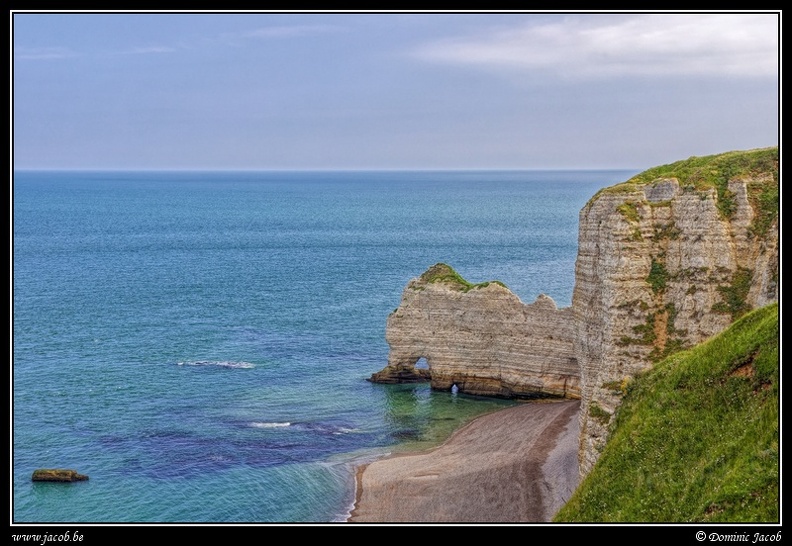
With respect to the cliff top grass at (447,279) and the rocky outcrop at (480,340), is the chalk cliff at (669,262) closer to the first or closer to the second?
the rocky outcrop at (480,340)

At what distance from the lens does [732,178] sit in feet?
147

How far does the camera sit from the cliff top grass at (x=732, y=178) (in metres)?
44.1

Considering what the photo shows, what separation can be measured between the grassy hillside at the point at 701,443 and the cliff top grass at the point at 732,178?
43.4ft

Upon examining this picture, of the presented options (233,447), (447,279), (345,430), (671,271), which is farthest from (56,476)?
(671,271)

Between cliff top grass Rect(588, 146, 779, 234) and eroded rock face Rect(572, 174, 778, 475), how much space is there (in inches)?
9.5

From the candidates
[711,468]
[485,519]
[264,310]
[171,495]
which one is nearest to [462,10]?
[711,468]

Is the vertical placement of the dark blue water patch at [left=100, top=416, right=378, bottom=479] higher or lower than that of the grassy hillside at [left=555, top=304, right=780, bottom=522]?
lower

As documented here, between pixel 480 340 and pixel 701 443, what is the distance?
3965 centimetres

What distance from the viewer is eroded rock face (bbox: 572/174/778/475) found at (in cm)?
4375

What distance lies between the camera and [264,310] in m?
101

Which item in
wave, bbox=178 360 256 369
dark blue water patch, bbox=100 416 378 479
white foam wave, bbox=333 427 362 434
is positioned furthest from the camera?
wave, bbox=178 360 256 369

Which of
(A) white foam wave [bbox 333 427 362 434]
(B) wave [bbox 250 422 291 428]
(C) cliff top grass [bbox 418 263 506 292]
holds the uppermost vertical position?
(C) cliff top grass [bbox 418 263 506 292]

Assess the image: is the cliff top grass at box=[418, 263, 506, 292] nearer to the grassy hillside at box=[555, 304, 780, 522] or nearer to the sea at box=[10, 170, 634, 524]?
the sea at box=[10, 170, 634, 524]

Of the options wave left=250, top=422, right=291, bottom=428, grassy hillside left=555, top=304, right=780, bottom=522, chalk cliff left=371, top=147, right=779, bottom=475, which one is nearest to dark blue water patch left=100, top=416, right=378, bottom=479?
wave left=250, top=422, right=291, bottom=428
